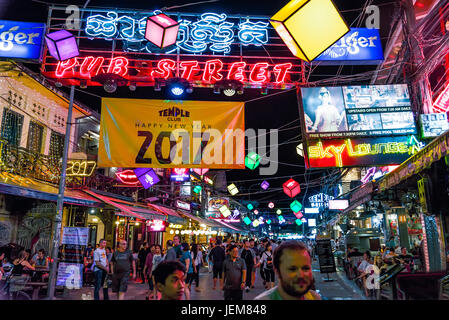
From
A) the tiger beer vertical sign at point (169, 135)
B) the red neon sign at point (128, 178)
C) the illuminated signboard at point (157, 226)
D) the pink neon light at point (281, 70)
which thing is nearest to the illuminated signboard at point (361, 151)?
the pink neon light at point (281, 70)

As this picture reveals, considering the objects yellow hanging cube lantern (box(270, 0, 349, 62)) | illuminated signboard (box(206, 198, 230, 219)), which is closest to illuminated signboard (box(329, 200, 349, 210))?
illuminated signboard (box(206, 198, 230, 219))

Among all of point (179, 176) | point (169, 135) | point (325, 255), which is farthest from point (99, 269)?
point (179, 176)

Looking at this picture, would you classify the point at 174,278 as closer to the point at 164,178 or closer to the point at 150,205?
the point at 150,205

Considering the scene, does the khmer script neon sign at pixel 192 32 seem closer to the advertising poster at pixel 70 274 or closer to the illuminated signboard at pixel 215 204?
the advertising poster at pixel 70 274

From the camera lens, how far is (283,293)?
2684mm

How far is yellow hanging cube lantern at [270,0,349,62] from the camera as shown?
354 cm

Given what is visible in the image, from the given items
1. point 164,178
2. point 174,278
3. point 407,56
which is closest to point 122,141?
point 174,278

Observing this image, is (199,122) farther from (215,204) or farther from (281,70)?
(215,204)

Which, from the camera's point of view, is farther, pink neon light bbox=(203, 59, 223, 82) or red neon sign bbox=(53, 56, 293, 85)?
pink neon light bbox=(203, 59, 223, 82)

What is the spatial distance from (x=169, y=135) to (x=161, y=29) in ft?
10.4

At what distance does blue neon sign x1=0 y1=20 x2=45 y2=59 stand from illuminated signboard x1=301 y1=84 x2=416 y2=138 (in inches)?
359

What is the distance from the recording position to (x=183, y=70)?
10836mm

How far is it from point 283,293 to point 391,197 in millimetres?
12358

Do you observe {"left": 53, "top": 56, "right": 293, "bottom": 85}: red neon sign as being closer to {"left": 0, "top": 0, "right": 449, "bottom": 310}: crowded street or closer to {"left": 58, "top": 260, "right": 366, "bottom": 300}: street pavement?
{"left": 0, "top": 0, "right": 449, "bottom": 310}: crowded street
